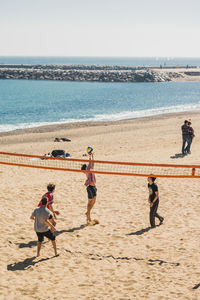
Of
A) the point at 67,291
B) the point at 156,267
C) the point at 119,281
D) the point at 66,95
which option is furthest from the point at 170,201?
the point at 66,95

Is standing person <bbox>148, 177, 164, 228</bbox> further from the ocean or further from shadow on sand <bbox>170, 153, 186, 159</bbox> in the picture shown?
the ocean

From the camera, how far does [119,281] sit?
6211mm

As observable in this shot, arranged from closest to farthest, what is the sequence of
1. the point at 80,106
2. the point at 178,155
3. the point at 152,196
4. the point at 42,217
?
the point at 42,217, the point at 152,196, the point at 178,155, the point at 80,106

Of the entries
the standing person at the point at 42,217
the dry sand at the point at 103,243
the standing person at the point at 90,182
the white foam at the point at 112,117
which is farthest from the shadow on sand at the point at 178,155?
the white foam at the point at 112,117

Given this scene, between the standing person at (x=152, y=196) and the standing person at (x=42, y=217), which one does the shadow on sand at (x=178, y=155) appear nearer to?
the standing person at (x=152, y=196)

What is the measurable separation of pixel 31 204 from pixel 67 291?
4.55 metres

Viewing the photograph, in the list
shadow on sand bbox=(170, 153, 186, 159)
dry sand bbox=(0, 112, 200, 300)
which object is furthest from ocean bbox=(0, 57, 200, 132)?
dry sand bbox=(0, 112, 200, 300)

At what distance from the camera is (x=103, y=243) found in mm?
7734

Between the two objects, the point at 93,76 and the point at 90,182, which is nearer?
the point at 90,182

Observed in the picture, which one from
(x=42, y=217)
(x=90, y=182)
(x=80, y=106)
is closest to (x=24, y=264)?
(x=42, y=217)

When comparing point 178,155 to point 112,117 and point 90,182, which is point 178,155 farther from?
point 112,117

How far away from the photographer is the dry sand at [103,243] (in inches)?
237

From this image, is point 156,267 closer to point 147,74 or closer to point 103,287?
point 103,287

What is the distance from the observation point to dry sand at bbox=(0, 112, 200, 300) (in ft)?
19.7
